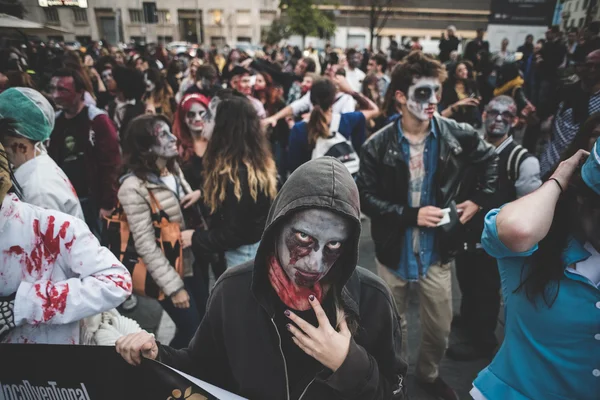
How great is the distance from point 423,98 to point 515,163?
0.99 meters

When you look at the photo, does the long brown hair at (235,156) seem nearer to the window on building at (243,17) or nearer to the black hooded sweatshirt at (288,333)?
the black hooded sweatshirt at (288,333)

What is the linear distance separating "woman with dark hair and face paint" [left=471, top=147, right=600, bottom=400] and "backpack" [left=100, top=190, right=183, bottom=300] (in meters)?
1.98

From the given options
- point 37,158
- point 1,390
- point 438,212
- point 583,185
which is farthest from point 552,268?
point 37,158

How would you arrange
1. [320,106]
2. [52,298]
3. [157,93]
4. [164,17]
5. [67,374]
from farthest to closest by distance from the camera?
[164,17] < [157,93] < [320,106] < [52,298] < [67,374]

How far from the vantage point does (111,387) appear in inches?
57.3

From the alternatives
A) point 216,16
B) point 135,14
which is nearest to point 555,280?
Answer: point 135,14

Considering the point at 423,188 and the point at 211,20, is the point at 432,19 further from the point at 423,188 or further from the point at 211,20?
the point at 423,188

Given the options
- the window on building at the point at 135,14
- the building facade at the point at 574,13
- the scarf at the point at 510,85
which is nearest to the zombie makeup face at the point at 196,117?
the scarf at the point at 510,85

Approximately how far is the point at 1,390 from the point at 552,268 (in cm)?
218

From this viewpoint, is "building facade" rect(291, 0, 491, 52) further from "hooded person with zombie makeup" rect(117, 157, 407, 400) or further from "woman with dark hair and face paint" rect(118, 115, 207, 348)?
"hooded person with zombie makeup" rect(117, 157, 407, 400)

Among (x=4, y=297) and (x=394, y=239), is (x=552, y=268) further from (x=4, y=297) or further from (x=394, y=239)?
(x=4, y=297)

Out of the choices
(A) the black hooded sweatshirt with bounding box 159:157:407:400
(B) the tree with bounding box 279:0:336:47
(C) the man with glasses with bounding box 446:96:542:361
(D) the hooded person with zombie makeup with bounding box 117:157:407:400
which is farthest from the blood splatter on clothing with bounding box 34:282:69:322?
(B) the tree with bounding box 279:0:336:47

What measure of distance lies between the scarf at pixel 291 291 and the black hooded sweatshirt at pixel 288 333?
0.14ft

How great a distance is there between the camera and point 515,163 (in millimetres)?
3053
